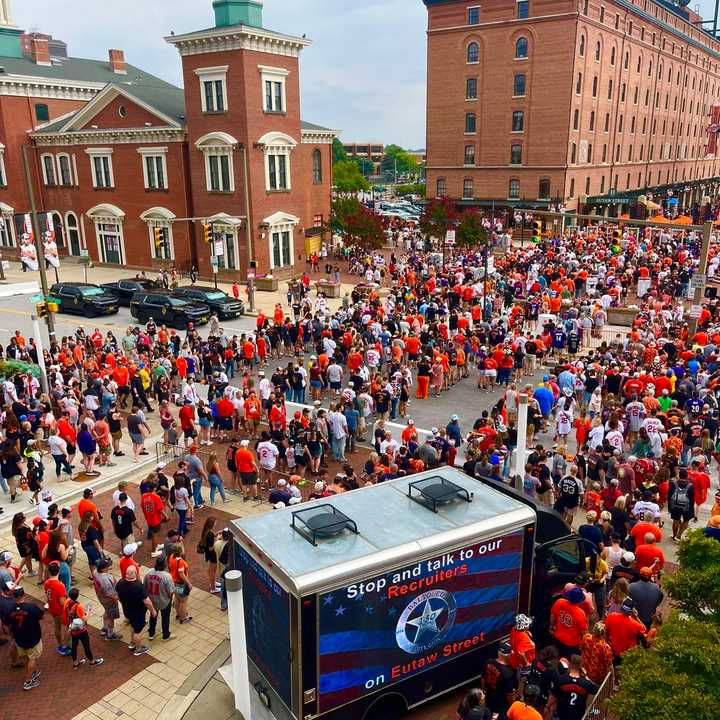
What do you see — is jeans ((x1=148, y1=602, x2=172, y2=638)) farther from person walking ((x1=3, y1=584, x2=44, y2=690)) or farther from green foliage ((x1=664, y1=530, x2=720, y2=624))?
green foliage ((x1=664, y1=530, x2=720, y2=624))

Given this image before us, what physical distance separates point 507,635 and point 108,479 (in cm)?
1073

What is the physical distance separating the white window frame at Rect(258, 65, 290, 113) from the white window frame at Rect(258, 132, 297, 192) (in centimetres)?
151

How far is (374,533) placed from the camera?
8203mm

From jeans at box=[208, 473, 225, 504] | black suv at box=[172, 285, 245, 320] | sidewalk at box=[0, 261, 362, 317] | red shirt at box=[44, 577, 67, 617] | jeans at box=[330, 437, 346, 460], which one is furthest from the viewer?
sidewalk at box=[0, 261, 362, 317]

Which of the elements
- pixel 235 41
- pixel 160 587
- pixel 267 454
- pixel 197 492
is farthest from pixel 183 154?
pixel 160 587

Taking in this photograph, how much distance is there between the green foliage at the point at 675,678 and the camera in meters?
5.72

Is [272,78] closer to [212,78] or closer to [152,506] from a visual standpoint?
[212,78]

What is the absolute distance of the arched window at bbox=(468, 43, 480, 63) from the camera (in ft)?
205

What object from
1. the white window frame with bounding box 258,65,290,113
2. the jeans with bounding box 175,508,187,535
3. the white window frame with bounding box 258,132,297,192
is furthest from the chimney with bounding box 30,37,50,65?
the jeans with bounding box 175,508,187,535

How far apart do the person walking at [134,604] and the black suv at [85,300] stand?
26.7 meters

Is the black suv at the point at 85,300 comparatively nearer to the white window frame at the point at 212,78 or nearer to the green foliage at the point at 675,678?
the white window frame at the point at 212,78

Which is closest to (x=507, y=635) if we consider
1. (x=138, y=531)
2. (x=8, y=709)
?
(x=8, y=709)

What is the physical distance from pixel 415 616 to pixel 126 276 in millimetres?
42705

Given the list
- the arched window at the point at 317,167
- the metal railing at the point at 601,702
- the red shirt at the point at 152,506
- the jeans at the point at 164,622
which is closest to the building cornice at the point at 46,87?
the arched window at the point at 317,167
